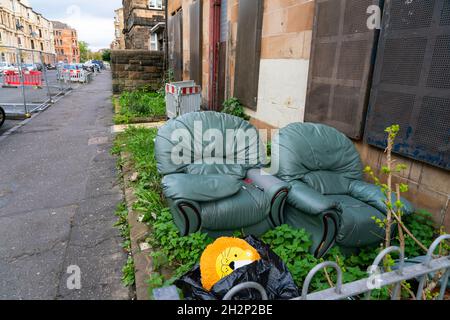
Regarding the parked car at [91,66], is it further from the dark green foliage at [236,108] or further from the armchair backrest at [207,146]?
the armchair backrest at [207,146]

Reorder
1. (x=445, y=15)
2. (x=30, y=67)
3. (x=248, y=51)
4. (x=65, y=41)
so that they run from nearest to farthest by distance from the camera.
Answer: (x=445, y=15) < (x=248, y=51) < (x=30, y=67) < (x=65, y=41)

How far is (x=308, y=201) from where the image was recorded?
266cm

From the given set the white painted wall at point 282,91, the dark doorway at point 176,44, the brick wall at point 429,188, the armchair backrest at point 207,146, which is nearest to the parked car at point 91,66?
the dark doorway at point 176,44

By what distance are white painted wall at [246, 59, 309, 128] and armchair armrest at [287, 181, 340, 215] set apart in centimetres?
189

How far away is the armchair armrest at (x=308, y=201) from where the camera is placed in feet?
8.36

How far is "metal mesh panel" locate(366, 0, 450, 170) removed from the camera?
2.55 metres

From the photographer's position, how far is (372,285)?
1.37m

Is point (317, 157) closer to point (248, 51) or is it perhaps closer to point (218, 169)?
point (218, 169)

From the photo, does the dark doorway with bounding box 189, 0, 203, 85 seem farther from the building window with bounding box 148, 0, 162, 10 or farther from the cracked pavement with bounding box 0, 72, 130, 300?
the building window with bounding box 148, 0, 162, 10

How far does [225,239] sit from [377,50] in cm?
253

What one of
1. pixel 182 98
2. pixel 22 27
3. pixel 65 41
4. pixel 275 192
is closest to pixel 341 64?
pixel 275 192

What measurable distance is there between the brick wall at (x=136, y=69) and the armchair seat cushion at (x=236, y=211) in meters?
11.2

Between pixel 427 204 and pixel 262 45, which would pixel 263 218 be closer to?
pixel 427 204

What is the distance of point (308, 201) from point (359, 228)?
51cm
